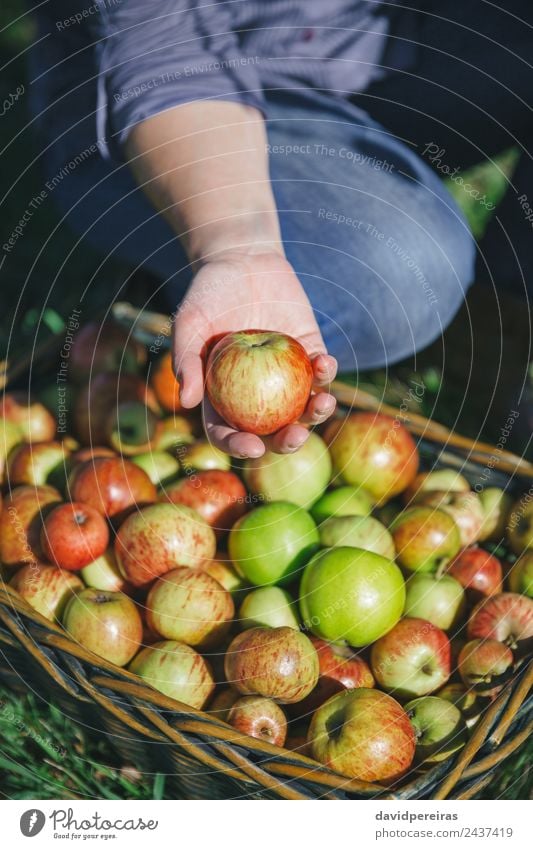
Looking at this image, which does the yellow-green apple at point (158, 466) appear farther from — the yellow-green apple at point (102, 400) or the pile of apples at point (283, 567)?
the yellow-green apple at point (102, 400)

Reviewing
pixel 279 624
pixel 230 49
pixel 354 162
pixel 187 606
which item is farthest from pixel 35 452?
pixel 354 162

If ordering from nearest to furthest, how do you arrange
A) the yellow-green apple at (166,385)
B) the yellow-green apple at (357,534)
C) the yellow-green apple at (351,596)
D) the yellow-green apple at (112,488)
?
the yellow-green apple at (351,596)
the yellow-green apple at (357,534)
the yellow-green apple at (112,488)
the yellow-green apple at (166,385)

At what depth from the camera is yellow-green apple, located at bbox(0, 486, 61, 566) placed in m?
2.11

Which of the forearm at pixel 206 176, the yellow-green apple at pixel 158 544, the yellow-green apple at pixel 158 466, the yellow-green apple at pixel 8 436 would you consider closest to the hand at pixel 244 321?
the forearm at pixel 206 176

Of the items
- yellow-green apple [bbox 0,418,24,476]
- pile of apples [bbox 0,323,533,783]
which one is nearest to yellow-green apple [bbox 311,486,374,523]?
pile of apples [bbox 0,323,533,783]

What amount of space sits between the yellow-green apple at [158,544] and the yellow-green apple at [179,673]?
0.25 metres

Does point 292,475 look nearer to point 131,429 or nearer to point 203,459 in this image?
point 203,459

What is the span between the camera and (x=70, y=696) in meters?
1.79

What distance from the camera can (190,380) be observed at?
1860 millimetres

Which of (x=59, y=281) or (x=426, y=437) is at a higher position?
(x=59, y=281)

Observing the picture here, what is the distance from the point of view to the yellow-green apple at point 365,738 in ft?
5.22

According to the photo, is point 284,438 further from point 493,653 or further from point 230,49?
point 230,49
